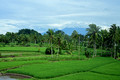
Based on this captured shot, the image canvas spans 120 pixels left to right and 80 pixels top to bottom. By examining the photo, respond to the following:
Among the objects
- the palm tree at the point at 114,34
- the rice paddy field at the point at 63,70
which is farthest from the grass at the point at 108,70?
the palm tree at the point at 114,34

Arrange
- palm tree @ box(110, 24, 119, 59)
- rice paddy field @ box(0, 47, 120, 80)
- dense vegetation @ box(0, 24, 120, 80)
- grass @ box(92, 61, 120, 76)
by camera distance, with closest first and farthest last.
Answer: rice paddy field @ box(0, 47, 120, 80) → dense vegetation @ box(0, 24, 120, 80) → grass @ box(92, 61, 120, 76) → palm tree @ box(110, 24, 119, 59)

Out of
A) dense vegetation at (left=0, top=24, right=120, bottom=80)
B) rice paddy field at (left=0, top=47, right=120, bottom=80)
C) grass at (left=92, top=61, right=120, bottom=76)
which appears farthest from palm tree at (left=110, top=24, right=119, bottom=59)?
grass at (left=92, top=61, right=120, bottom=76)

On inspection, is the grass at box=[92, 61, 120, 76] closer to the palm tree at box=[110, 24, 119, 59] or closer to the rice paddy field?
the rice paddy field

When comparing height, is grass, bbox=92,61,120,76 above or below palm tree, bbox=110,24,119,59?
below

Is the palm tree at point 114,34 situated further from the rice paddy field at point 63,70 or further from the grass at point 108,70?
the grass at point 108,70

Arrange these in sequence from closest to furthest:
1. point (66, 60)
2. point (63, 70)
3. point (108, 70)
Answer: point (63, 70) < point (108, 70) < point (66, 60)

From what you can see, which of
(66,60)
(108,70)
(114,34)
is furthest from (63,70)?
(114,34)

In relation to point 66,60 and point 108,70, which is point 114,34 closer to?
point 66,60

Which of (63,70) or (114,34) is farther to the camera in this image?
(114,34)

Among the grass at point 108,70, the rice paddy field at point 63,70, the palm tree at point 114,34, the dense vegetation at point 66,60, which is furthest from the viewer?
the palm tree at point 114,34

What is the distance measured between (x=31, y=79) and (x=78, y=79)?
19.1 feet

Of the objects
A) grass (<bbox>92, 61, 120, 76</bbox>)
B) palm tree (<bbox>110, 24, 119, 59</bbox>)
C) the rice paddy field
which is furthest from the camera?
palm tree (<bbox>110, 24, 119, 59</bbox>)

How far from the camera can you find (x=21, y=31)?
15750cm

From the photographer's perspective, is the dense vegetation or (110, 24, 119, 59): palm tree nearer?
the dense vegetation
